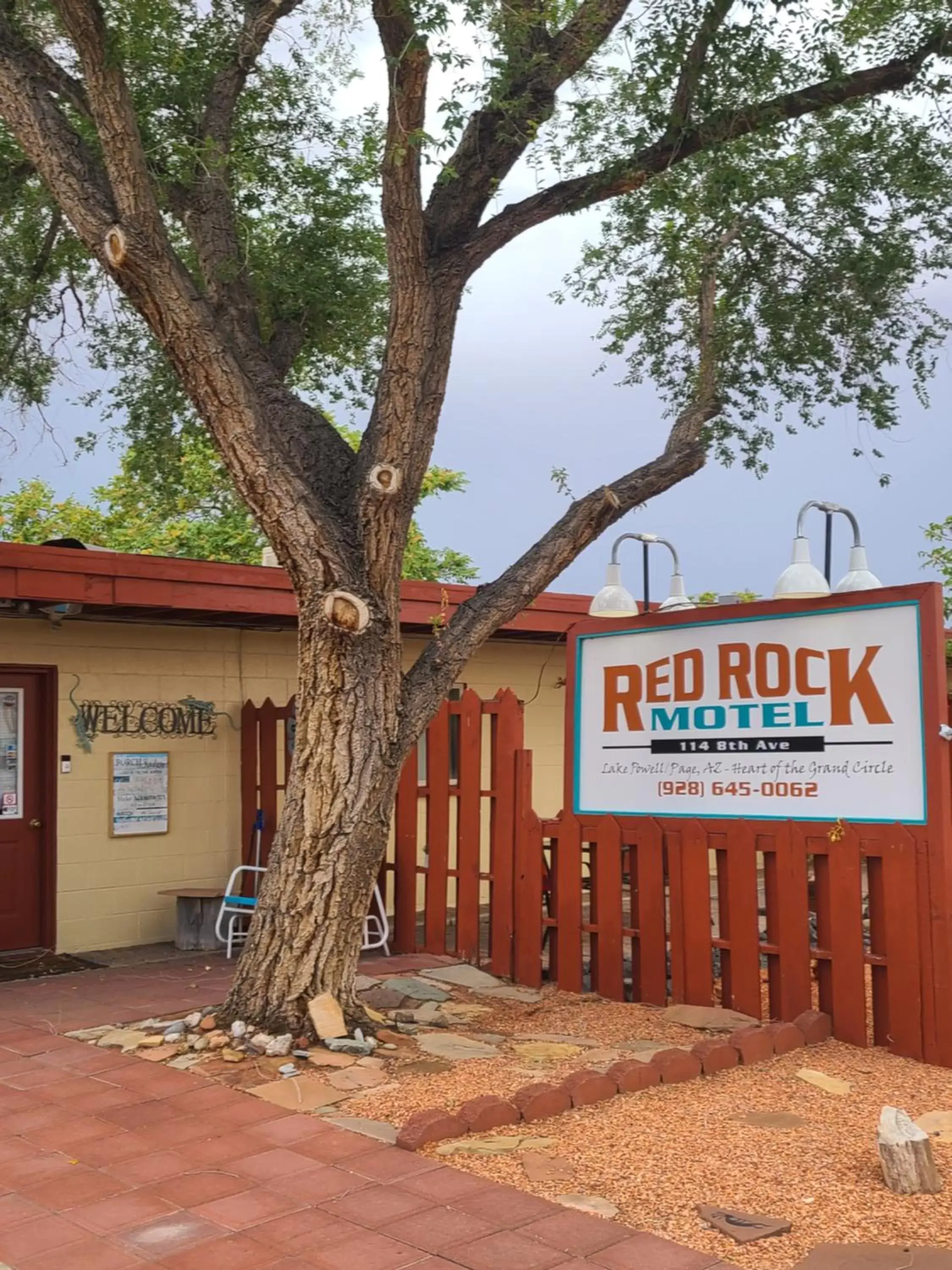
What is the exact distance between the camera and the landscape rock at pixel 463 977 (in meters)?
8.27

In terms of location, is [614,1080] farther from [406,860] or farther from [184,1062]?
[406,860]

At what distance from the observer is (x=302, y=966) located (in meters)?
6.61

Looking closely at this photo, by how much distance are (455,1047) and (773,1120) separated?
188 cm

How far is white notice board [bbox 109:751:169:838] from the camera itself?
9891 millimetres

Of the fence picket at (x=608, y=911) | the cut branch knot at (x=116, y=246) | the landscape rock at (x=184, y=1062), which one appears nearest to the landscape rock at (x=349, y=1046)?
the landscape rock at (x=184, y=1062)

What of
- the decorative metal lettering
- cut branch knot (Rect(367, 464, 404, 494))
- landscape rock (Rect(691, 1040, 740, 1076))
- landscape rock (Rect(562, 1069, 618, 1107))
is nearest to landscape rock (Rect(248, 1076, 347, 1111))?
landscape rock (Rect(562, 1069, 618, 1107))

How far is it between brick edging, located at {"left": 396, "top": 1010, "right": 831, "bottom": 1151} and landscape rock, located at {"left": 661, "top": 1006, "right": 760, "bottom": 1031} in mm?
80

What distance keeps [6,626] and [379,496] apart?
389cm

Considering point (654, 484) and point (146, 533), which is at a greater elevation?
point (146, 533)

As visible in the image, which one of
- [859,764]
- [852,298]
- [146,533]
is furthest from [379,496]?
[146,533]

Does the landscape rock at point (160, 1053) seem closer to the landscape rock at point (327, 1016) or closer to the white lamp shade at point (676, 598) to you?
the landscape rock at point (327, 1016)

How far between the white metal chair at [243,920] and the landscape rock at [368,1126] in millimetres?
3441

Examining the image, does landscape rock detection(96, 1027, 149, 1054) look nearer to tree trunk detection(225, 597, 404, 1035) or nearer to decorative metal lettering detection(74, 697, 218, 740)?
tree trunk detection(225, 597, 404, 1035)

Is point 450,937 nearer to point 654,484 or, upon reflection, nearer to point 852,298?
point 654,484
